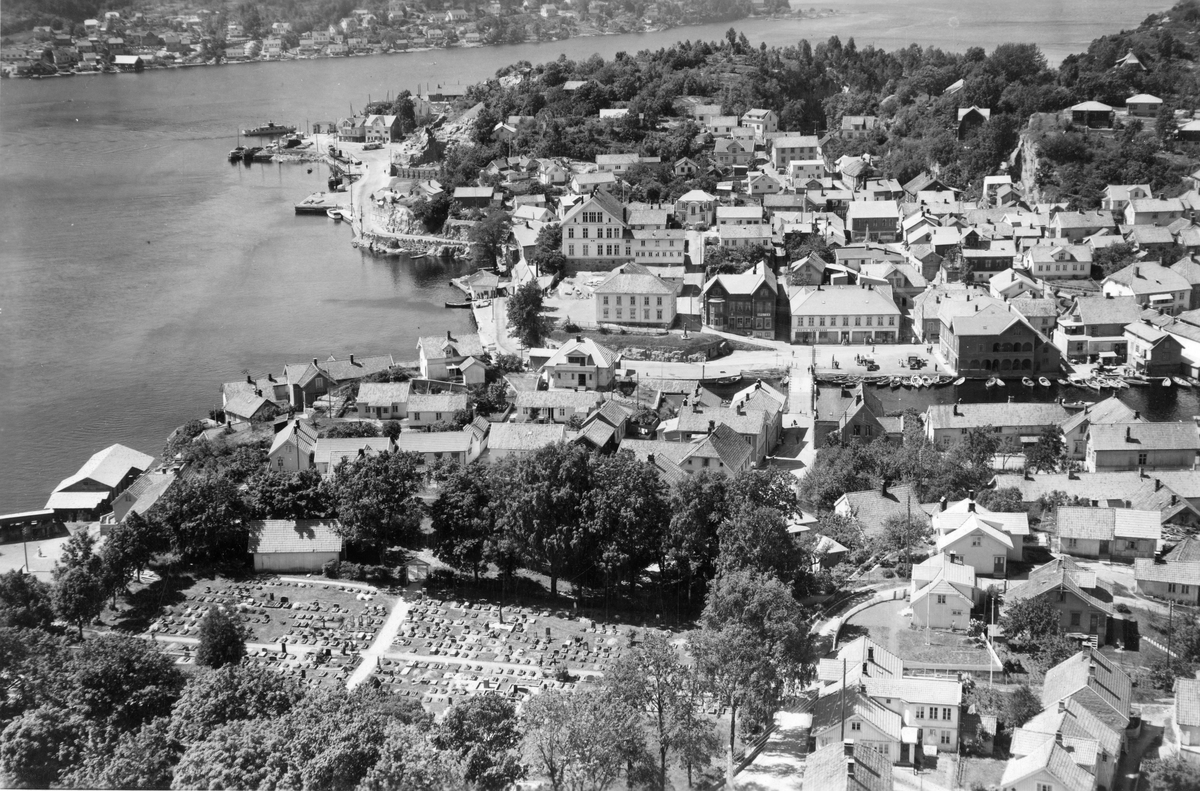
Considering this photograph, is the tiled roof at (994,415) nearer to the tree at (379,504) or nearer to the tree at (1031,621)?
the tree at (1031,621)

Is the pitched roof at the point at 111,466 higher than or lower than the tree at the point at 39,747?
lower

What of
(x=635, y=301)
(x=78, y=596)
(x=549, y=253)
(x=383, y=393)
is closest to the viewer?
(x=78, y=596)

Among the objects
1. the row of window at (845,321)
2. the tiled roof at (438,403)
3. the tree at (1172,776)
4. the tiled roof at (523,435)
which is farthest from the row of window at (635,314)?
the tree at (1172,776)

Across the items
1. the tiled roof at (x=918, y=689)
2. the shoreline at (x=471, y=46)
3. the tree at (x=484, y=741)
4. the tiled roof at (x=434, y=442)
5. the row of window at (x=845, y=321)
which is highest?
the shoreline at (x=471, y=46)

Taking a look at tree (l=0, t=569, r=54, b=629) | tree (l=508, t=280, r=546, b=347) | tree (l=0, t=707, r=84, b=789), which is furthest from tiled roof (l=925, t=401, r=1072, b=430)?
tree (l=0, t=707, r=84, b=789)

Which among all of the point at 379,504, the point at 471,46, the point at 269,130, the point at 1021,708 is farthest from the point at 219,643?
the point at 471,46

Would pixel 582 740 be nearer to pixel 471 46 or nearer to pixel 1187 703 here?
pixel 1187 703
